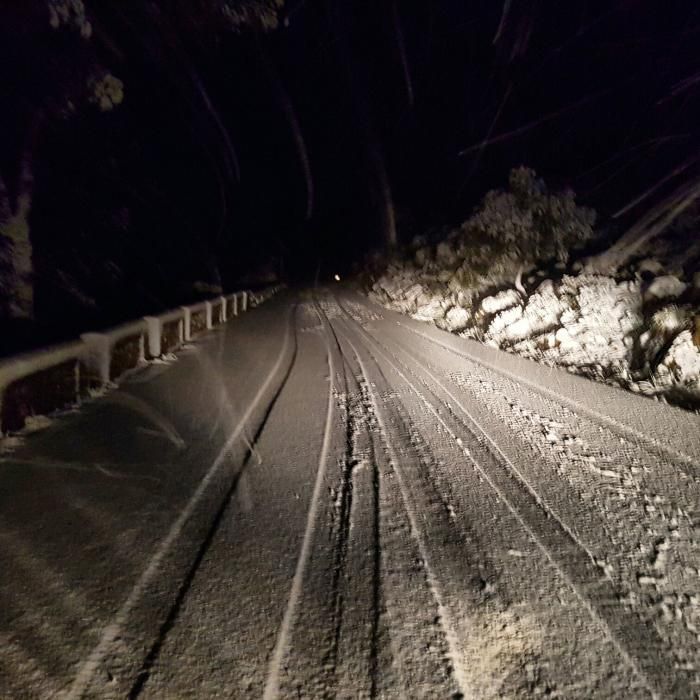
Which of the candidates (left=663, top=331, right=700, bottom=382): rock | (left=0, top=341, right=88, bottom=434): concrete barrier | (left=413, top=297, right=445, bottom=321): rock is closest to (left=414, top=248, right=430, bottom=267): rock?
(left=413, top=297, right=445, bottom=321): rock

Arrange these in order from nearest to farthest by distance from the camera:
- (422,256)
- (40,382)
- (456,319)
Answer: (40,382)
(456,319)
(422,256)

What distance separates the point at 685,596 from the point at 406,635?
6.21 ft

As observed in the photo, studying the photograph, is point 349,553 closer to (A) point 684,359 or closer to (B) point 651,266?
(A) point 684,359

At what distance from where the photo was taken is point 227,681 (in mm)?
2439

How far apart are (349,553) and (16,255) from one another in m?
13.9

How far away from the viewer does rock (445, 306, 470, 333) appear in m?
15.4

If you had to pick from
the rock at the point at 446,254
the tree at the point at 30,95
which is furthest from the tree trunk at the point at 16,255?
the rock at the point at 446,254

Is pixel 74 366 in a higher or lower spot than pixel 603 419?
higher

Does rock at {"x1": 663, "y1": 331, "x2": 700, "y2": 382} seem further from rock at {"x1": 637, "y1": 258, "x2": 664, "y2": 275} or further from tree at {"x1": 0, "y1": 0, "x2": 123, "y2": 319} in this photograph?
tree at {"x1": 0, "y1": 0, "x2": 123, "y2": 319}

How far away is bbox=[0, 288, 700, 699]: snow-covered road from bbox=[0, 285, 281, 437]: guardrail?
41cm

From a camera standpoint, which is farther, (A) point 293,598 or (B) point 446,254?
(B) point 446,254

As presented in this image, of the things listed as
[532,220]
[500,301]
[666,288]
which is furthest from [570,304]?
[532,220]

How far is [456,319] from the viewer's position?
16062 millimetres

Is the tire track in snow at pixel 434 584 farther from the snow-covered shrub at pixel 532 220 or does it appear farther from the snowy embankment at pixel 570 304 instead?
the snow-covered shrub at pixel 532 220
